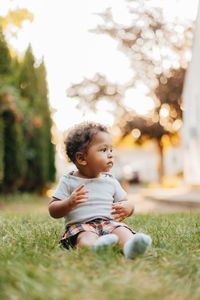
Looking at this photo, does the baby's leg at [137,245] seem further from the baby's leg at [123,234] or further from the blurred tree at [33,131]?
the blurred tree at [33,131]

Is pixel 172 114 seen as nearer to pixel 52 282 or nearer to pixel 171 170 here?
pixel 171 170

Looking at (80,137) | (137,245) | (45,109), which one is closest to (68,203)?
(80,137)

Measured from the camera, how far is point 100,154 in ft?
8.68

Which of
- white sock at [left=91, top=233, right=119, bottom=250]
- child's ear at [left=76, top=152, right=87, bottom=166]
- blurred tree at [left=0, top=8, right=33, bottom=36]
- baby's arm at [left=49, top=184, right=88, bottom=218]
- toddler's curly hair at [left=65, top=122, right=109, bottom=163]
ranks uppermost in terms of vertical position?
blurred tree at [left=0, top=8, right=33, bottom=36]

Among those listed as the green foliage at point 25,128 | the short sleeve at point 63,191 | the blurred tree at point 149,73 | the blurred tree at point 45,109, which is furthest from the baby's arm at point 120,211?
the blurred tree at point 149,73

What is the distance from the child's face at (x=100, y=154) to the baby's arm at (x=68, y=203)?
0.94 feet

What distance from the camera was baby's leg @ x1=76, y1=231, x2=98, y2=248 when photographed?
2307 millimetres

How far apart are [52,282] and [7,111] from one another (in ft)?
29.1

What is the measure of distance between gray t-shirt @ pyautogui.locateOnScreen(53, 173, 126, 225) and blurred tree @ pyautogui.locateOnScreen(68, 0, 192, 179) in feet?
63.2

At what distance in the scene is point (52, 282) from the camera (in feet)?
4.91

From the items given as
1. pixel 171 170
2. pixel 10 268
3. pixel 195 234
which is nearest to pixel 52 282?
pixel 10 268

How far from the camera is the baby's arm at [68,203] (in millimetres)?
2418

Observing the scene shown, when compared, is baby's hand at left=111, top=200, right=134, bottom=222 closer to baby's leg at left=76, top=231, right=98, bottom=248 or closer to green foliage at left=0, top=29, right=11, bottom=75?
baby's leg at left=76, top=231, right=98, bottom=248

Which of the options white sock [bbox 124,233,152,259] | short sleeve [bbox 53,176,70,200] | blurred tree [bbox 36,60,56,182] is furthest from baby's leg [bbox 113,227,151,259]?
Result: blurred tree [bbox 36,60,56,182]
